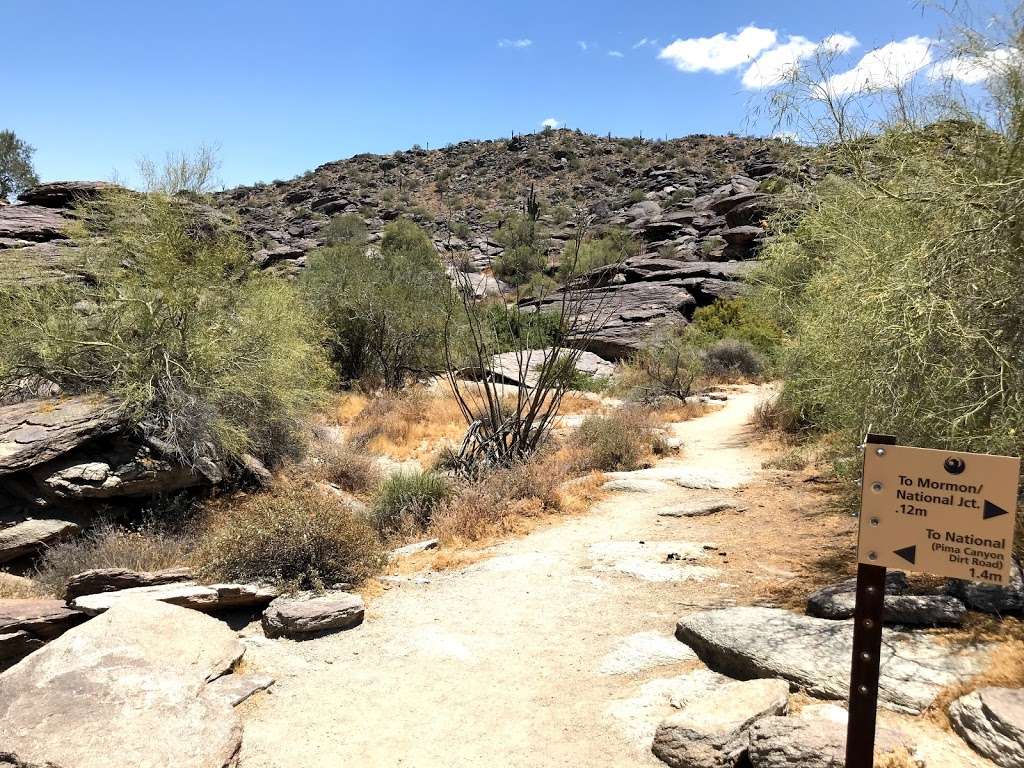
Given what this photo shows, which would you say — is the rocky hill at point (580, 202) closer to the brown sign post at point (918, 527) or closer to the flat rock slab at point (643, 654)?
the flat rock slab at point (643, 654)

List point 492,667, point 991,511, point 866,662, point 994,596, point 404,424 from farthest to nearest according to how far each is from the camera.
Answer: point 404,424 → point 492,667 → point 994,596 → point 866,662 → point 991,511

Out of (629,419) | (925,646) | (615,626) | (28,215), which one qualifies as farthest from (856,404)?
(28,215)

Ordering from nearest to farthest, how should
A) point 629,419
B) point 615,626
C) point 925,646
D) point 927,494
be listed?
point 927,494, point 925,646, point 615,626, point 629,419

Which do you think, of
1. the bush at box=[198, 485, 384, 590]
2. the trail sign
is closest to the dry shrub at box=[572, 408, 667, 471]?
the bush at box=[198, 485, 384, 590]

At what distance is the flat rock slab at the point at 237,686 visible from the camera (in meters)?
4.38

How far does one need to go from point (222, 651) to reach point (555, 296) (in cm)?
2953

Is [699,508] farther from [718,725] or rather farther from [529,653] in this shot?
[718,725]

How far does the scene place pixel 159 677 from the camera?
4348 mm

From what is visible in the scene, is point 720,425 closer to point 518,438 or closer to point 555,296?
point 518,438

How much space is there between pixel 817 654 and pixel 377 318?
697 inches

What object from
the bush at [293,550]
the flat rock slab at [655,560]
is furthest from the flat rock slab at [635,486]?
the bush at [293,550]

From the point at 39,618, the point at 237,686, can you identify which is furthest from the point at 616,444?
the point at 39,618

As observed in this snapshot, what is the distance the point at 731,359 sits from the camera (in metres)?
23.4

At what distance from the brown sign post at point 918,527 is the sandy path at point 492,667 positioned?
137cm
